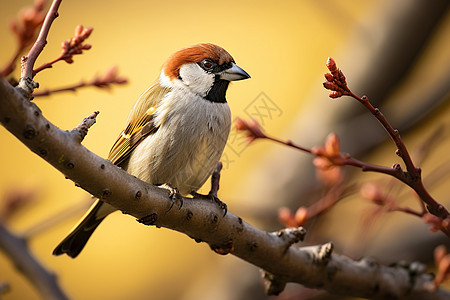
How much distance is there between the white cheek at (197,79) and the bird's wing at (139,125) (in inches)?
5.0

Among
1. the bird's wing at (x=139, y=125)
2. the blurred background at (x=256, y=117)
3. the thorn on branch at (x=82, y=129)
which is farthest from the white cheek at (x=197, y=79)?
the thorn on branch at (x=82, y=129)

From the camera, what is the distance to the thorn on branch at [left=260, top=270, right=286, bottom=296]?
2.30 meters

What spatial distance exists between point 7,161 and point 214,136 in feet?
10.8

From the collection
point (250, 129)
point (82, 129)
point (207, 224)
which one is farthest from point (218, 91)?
point (82, 129)

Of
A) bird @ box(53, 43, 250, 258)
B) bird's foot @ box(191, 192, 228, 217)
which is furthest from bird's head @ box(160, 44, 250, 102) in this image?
bird's foot @ box(191, 192, 228, 217)

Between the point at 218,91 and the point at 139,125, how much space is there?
449mm

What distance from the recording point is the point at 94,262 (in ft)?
17.6

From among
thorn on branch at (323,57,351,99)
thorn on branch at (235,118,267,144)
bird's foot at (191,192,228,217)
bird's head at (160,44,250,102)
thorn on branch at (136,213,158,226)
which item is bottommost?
thorn on branch at (136,213,158,226)

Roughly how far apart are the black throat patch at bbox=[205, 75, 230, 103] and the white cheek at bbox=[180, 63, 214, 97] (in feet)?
0.07

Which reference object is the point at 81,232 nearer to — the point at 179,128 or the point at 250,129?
the point at 179,128

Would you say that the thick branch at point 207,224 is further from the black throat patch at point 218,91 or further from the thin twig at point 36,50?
the black throat patch at point 218,91

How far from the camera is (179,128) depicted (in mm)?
2457

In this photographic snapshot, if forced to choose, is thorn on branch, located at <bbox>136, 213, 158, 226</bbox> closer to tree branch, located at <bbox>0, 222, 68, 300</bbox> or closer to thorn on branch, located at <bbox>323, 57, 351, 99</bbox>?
thorn on branch, located at <bbox>323, 57, 351, 99</bbox>

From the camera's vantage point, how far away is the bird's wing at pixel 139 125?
8.46 feet
